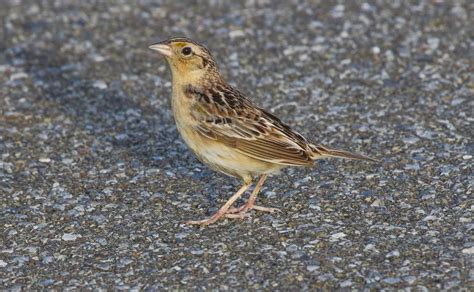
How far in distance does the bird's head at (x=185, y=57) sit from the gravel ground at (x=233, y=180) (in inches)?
38.9

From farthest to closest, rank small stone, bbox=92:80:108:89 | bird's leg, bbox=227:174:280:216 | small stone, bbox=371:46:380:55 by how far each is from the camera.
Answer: small stone, bbox=371:46:380:55
small stone, bbox=92:80:108:89
bird's leg, bbox=227:174:280:216

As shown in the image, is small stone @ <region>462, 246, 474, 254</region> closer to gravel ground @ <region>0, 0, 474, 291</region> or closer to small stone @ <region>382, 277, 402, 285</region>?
gravel ground @ <region>0, 0, 474, 291</region>

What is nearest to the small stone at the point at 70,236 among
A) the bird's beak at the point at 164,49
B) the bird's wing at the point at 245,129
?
the bird's wing at the point at 245,129

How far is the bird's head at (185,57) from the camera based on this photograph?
741cm

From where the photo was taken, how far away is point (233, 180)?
26.2 ft

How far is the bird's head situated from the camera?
741 cm

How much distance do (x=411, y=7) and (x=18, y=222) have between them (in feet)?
19.9

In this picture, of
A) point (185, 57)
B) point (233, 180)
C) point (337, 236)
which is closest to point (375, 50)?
point (233, 180)

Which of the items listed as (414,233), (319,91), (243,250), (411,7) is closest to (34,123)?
(319,91)

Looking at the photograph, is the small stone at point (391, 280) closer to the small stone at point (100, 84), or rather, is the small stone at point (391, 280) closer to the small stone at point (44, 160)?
the small stone at point (44, 160)

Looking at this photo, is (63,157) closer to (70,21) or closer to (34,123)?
(34,123)

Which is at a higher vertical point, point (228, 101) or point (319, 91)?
point (228, 101)

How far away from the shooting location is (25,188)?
25.7ft

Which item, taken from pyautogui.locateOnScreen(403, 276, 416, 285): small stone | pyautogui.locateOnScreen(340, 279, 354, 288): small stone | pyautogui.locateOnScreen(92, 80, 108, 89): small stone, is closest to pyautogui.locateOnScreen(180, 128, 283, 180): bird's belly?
pyautogui.locateOnScreen(340, 279, 354, 288): small stone
